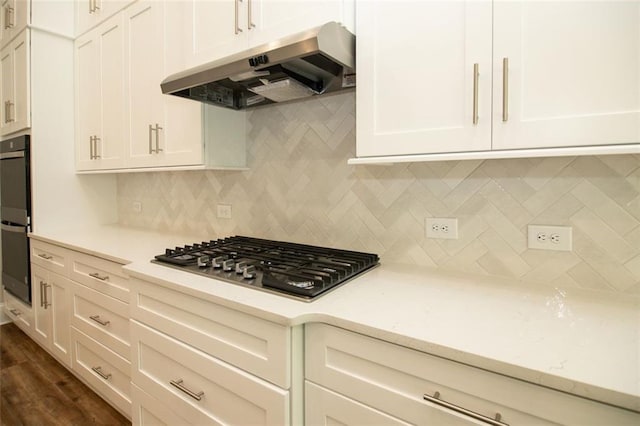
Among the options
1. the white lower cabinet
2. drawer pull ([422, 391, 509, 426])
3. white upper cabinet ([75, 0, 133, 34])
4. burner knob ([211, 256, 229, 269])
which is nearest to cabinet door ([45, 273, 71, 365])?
the white lower cabinet

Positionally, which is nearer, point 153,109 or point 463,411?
point 463,411

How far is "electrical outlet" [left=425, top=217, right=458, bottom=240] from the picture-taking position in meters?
1.30

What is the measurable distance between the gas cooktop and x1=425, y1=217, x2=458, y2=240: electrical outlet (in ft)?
0.83

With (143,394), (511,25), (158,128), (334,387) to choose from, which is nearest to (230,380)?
(334,387)

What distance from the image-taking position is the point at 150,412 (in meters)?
1.32

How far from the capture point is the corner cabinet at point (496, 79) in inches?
31.3

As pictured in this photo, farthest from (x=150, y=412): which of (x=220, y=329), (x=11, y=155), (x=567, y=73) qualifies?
(x=11, y=155)

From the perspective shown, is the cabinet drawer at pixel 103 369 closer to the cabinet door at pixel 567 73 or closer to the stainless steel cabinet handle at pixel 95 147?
the stainless steel cabinet handle at pixel 95 147

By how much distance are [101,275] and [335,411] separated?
4.85ft

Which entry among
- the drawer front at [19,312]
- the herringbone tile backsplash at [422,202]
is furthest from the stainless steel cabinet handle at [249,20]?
the drawer front at [19,312]

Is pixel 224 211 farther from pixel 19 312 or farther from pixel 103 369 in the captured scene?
pixel 19 312

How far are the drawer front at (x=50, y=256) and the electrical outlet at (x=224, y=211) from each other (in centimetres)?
91

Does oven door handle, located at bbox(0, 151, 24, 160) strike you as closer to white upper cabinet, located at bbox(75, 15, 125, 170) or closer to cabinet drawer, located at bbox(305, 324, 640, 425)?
white upper cabinet, located at bbox(75, 15, 125, 170)

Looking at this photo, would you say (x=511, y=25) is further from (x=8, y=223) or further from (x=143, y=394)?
(x=8, y=223)
